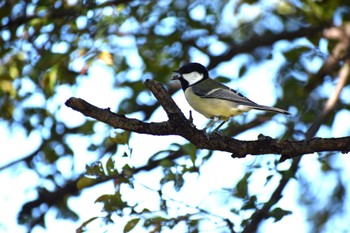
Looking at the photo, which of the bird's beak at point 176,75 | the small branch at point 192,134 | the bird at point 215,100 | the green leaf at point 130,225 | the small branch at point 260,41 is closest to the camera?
the small branch at point 192,134

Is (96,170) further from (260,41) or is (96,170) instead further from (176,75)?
(260,41)

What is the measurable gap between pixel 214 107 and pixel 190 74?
0.65m

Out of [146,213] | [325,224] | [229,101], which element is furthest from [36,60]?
[325,224]

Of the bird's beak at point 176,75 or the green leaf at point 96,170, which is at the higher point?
the green leaf at point 96,170

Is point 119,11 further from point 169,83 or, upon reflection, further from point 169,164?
point 169,164

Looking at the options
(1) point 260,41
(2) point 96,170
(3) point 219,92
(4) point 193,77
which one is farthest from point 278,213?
(1) point 260,41

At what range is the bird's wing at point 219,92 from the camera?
4.52 m

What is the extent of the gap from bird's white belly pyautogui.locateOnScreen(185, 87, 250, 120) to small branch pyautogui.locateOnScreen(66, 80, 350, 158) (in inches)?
42.6

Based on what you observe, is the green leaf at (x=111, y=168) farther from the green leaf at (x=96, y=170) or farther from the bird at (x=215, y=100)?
the bird at (x=215, y=100)

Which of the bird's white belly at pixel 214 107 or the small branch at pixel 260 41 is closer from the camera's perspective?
the bird's white belly at pixel 214 107

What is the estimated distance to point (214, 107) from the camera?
4617mm

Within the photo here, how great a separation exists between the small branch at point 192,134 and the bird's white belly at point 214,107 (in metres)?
1.08

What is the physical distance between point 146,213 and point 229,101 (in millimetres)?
1210

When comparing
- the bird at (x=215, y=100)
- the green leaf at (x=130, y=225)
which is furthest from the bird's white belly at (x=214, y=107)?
the green leaf at (x=130, y=225)
